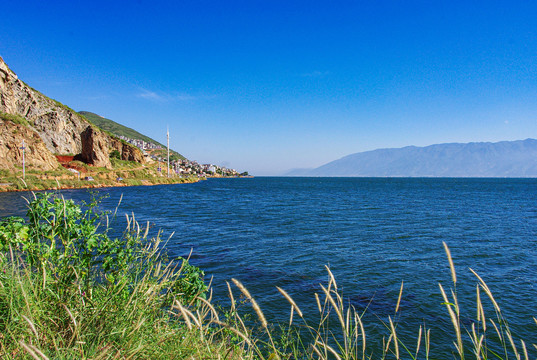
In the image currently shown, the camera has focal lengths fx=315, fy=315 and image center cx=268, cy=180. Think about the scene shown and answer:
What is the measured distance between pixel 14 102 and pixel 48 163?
121 feet

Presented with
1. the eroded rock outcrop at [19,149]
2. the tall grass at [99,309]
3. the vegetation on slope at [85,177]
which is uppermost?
the eroded rock outcrop at [19,149]

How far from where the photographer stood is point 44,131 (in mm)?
106562

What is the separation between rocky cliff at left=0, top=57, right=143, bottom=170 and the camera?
71750 millimetres

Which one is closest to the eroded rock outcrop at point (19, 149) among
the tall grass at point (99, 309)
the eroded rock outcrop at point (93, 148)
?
the eroded rock outcrop at point (93, 148)

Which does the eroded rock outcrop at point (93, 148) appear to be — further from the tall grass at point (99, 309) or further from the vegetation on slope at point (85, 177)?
the tall grass at point (99, 309)

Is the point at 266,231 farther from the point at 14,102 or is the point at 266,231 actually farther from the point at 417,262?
the point at 14,102

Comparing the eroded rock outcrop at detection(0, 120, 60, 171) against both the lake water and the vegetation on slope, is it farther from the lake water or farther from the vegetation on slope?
the lake water

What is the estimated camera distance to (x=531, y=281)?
1480cm

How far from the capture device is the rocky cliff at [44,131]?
7175cm

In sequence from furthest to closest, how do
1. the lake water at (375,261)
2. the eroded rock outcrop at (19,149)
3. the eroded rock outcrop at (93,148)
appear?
the eroded rock outcrop at (93,148), the eroded rock outcrop at (19,149), the lake water at (375,261)

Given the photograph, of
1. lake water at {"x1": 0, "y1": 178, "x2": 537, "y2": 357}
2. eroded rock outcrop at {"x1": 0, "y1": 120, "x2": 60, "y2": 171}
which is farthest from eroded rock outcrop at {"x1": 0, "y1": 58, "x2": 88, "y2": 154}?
lake water at {"x1": 0, "y1": 178, "x2": 537, "y2": 357}

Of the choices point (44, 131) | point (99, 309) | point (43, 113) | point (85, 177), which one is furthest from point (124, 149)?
point (99, 309)

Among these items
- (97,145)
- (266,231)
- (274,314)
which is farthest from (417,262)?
(97,145)

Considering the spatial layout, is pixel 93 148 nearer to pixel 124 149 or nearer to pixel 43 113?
pixel 43 113
